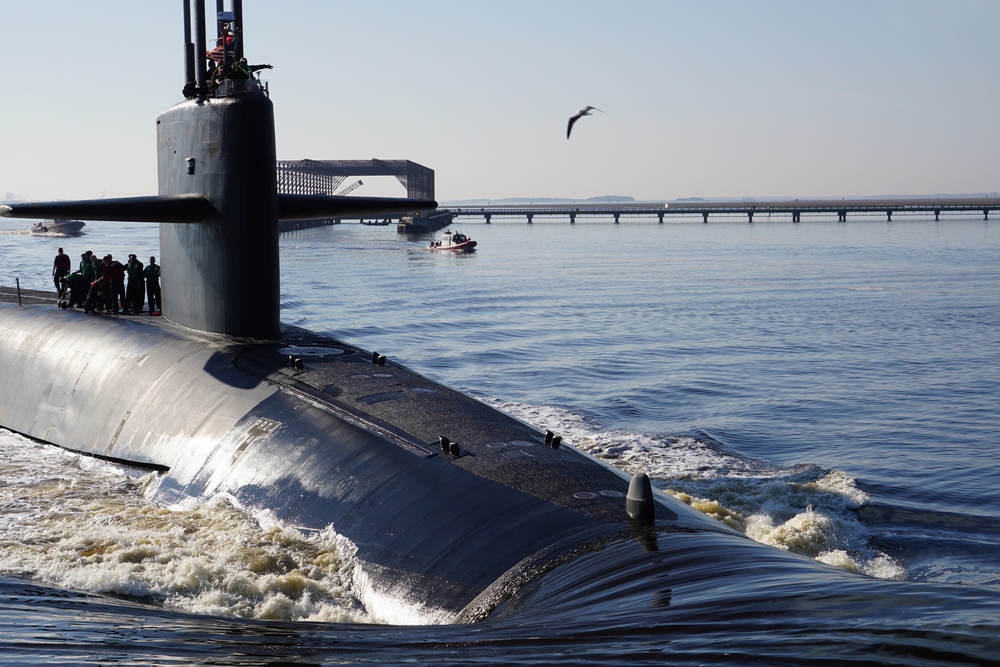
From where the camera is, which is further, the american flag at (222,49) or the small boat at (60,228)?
the small boat at (60,228)

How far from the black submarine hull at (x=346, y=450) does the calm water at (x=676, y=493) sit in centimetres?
40

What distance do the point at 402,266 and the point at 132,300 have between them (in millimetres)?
44264

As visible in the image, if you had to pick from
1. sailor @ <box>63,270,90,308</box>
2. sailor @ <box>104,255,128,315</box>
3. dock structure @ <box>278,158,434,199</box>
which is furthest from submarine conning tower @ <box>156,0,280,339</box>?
dock structure @ <box>278,158,434,199</box>

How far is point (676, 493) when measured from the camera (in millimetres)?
13070

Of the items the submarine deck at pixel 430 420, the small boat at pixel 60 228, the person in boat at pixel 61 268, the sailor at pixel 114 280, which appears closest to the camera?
the submarine deck at pixel 430 420

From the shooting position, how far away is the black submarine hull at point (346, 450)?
7.43 m

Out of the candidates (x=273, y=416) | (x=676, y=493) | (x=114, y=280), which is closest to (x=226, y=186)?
(x=273, y=416)

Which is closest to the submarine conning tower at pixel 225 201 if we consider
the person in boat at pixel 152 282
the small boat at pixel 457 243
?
the person in boat at pixel 152 282

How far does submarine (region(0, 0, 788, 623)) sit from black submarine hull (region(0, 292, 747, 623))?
24 millimetres

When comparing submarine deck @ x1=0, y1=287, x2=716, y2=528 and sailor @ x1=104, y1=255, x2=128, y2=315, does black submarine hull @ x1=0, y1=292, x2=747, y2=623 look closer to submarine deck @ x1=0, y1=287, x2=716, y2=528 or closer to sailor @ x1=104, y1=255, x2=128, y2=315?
submarine deck @ x1=0, y1=287, x2=716, y2=528

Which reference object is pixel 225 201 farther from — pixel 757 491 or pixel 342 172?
pixel 342 172

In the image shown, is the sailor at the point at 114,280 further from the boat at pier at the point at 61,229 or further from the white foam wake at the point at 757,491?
the boat at pier at the point at 61,229

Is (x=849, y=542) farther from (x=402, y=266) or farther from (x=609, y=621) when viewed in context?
(x=402, y=266)

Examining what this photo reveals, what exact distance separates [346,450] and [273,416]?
1.42 meters
